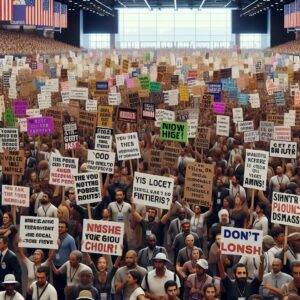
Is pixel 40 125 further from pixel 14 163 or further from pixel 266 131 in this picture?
pixel 266 131

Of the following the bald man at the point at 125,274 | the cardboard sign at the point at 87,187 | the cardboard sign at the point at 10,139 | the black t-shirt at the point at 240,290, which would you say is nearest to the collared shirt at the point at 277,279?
the black t-shirt at the point at 240,290

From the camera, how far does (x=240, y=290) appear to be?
1222 cm

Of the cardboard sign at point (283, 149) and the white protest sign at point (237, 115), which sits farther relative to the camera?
the white protest sign at point (237, 115)

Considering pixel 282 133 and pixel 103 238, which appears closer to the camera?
pixel 103 238

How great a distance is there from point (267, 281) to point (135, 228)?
364 cm

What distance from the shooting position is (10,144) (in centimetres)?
1875

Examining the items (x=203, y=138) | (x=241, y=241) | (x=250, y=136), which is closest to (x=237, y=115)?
(x=250, y=136)

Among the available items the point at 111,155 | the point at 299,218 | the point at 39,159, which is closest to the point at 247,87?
the point at 39,159

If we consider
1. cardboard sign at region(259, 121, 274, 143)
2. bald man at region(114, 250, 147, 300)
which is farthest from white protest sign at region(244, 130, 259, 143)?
bald man at region(114, 250, 147, 300)

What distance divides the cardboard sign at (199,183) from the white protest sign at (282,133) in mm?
5747

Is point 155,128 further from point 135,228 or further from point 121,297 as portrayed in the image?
point 121,297

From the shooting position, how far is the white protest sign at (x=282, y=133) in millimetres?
20750

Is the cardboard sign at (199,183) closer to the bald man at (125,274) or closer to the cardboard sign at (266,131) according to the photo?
the bald man at (125,274)

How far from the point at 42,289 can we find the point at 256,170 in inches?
205
